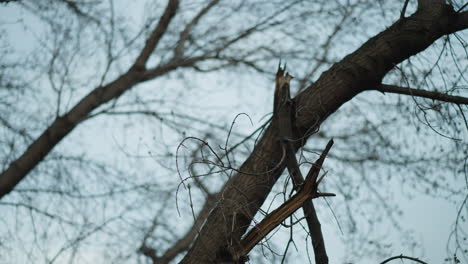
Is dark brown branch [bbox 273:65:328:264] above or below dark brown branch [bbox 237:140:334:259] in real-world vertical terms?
above

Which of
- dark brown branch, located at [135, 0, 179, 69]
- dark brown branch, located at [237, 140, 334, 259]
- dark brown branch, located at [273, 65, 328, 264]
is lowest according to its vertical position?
dark brown branch, located at [237, 140, 334, 259]

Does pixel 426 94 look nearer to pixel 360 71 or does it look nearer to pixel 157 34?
pixel 360 71

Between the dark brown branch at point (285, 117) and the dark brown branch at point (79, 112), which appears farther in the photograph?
the dark brown branch at point (79, 112)

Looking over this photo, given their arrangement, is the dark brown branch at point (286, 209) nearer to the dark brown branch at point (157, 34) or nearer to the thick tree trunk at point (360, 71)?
the thick tree trunk at point (360, 71)

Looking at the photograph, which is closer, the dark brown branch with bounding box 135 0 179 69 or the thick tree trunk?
the thick tree trunk

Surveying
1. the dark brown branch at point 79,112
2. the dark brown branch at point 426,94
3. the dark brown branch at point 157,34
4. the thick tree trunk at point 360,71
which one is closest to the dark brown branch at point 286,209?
the thick tree trunk at point 360,71

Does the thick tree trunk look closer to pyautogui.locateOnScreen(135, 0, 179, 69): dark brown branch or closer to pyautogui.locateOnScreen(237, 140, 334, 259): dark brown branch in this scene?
pyautogui.locateOnScreen(237, 140, 334, 259): dark brown branch

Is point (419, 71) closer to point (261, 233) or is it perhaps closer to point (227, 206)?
point (227, 206)

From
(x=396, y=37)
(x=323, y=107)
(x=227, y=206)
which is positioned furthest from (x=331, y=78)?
(x=227, y=206)

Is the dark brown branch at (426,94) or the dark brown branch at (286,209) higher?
the dark brown branch at (426,94)

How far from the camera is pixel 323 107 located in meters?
2.93

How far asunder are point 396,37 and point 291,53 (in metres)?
3.52

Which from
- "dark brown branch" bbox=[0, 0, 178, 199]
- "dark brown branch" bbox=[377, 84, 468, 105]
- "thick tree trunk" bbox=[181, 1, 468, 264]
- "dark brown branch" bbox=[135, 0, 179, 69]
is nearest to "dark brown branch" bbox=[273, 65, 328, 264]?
"thick tree trunk" bbox=[181, 1, 468, 264]

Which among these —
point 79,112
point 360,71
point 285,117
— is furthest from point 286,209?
point 79,112
